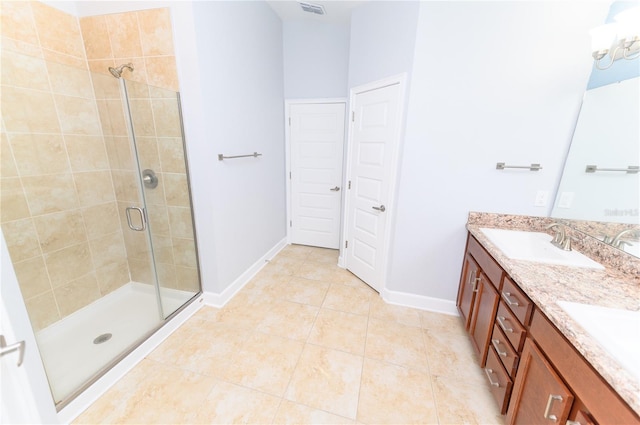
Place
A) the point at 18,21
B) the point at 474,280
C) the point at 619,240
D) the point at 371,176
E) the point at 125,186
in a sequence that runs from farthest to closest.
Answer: the point at 371,176 → the point at 125,186 → the point at 474,280 → the point at 18,21 → the point at 619,240

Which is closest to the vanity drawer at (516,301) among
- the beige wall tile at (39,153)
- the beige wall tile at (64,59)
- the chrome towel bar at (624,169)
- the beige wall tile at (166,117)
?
the chrome towel bar at (624,169)

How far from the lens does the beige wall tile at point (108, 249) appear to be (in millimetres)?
2225

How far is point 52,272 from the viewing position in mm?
1945

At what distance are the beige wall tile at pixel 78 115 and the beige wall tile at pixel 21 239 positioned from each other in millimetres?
751

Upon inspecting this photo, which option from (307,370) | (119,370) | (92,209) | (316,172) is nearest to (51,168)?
(92,209)

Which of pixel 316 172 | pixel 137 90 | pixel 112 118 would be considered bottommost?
pixel 316 172

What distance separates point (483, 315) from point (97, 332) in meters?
2.88

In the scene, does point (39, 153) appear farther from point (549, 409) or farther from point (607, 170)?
point (607, 170)

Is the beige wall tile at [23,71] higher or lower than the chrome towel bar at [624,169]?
higher

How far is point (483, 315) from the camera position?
5.38ft

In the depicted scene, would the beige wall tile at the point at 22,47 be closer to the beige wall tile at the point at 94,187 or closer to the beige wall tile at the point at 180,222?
the beige wall tile at the point at 94,187

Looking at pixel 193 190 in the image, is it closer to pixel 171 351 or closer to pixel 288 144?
pixel 171 351

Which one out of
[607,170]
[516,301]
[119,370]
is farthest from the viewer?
[119,370]

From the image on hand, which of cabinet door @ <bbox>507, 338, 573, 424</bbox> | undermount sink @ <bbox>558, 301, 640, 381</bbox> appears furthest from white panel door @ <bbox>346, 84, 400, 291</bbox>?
undermount sink @ <bbox>558, 301, 640, 381</bbox>
